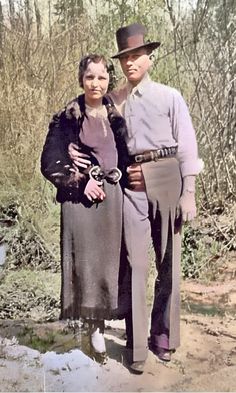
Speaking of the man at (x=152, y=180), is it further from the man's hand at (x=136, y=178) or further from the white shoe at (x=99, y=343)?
the white shoe at (x=99, y=343)

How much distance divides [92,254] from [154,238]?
0.90ft

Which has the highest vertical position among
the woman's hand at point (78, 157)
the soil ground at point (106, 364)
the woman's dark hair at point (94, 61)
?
the woman's dark hair at point (94, 61)

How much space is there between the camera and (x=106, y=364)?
10.3 feet

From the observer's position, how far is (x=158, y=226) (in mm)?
3051

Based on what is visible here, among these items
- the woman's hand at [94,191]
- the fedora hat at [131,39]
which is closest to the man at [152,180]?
the fedora hat at [131,39]

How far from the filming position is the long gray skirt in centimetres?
302

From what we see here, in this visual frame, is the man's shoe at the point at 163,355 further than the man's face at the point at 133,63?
Yes

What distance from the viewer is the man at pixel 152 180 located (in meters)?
2.97

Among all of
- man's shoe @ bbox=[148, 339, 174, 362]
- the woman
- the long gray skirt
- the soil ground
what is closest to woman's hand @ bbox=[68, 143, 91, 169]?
the woman

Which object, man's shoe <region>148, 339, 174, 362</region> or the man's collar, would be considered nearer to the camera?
the man's collar

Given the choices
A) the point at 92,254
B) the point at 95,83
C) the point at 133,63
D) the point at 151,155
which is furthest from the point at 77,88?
the point at 92,254

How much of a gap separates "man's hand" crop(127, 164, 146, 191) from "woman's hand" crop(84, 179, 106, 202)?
125mm

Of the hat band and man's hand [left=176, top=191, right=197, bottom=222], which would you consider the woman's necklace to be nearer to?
the hat band

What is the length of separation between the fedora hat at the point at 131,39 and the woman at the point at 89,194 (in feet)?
0.35
